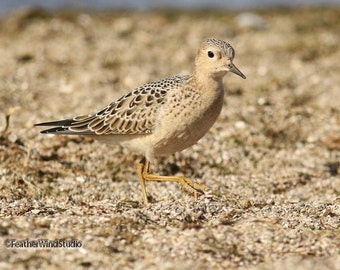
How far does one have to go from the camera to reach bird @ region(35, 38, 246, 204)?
704 cm

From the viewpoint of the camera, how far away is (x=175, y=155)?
8797mm

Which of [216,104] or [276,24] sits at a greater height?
[276,24]

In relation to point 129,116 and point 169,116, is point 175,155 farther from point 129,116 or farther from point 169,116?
point 169,116

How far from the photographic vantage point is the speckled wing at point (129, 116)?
7.29m

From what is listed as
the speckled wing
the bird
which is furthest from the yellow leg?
the speckled wing

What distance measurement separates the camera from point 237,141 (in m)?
9.28

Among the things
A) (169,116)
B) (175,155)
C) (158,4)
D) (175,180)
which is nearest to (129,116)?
(169,116)

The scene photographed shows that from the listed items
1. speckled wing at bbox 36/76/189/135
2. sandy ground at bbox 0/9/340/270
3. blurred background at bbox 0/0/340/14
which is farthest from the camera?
blurred background at bbox 0/0/340/14

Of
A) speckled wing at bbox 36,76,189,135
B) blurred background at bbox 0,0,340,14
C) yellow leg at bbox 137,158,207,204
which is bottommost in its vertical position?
yellow leg at bbox 137,158,207,204

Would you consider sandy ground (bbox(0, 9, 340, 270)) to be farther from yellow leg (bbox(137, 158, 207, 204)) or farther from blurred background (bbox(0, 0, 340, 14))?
blurred background (bbox(0, 0, 340, 14))

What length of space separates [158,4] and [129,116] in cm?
1145

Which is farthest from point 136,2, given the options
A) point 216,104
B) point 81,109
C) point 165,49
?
point 216,104

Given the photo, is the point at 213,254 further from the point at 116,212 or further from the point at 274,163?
the point at 274,163

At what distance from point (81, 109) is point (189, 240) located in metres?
4.90
